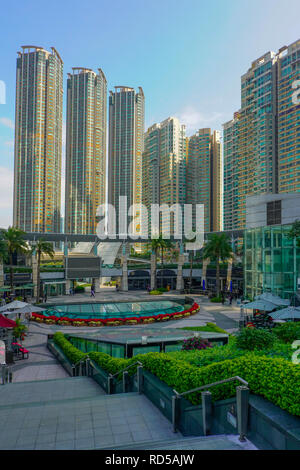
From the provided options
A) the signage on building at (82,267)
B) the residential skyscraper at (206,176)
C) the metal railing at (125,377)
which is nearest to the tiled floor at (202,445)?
the metal railing at (125,377)

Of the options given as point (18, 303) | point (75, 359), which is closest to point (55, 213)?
point (18, 303)

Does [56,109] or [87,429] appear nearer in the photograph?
[87,429]

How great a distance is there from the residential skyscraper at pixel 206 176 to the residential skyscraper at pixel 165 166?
5372 millimetres

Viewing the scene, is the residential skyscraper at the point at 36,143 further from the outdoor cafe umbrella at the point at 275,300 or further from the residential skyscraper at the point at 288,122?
the outdoor cafe umbrella at the point at 275,300

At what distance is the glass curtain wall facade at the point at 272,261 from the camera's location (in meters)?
28.6

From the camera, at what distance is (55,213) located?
12406 centimetres

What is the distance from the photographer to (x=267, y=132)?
365 ft

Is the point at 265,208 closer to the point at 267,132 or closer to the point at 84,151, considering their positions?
the point at 267,132

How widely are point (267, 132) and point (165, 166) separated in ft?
151

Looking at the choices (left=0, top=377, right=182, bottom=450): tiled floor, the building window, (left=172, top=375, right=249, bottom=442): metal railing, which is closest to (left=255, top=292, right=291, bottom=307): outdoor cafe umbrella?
the building window

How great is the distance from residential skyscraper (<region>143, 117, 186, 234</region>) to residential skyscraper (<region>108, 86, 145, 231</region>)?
790cm

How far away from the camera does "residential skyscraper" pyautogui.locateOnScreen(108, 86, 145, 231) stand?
140 meters
